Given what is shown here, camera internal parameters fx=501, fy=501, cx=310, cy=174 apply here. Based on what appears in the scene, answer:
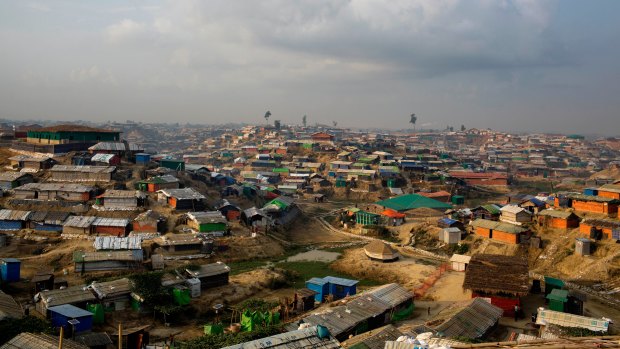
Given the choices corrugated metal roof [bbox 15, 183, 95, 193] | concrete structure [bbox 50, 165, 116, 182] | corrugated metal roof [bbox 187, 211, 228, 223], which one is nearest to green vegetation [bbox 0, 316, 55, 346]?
corrugated metal roof [bbox 187, 211, 228, 223]

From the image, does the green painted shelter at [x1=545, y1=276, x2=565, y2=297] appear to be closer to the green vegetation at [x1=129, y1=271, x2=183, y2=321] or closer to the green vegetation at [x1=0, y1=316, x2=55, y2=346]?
the green vegetation at [x1=129, y1=271, x2=183, y2=321]

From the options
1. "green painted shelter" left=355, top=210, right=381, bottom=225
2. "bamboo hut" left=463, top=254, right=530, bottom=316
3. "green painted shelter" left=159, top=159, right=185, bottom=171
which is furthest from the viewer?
"green painted shelter" left=159, top=159, right=185, bottom=171

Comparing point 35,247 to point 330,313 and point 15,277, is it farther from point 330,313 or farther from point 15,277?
point 330,313

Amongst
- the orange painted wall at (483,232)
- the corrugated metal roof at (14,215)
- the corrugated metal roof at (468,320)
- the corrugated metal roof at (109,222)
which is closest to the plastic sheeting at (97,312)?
the corrugated metal roof at (468,320)

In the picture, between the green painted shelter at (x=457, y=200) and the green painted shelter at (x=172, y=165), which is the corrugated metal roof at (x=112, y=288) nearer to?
the green painted shelter at (x=172, y=165)

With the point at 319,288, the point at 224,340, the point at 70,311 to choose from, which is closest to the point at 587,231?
the point at 319,288

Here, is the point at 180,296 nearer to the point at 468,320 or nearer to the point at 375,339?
the point at 375,339

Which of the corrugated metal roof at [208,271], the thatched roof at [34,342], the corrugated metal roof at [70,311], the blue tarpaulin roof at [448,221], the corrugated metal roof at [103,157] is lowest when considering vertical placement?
the corrugated metal roof at [208,271]

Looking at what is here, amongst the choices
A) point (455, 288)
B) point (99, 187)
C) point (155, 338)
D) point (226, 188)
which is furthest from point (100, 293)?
point (226, 188)
